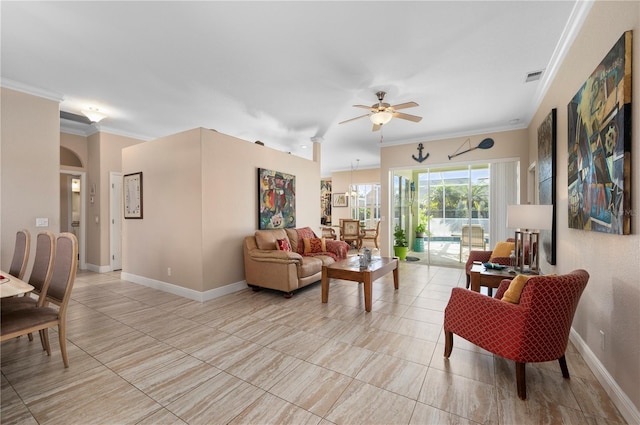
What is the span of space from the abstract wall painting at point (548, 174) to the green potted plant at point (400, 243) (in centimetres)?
296

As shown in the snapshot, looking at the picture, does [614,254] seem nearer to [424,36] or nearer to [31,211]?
[424,36]

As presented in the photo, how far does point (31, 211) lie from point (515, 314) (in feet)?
18.9

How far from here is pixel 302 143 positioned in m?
6.66

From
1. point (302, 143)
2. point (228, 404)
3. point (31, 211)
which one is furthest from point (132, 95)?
point (228, 404)

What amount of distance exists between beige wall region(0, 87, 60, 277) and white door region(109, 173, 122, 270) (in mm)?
1660

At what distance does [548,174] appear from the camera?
133 inches

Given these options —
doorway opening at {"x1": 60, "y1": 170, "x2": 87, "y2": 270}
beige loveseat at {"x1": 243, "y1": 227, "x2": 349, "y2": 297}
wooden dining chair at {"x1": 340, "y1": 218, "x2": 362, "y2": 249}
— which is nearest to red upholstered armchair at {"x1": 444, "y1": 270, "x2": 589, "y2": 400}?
beige loveseat at {"x1": 243, "y1": 227, "x2": 349, "y2": 297}

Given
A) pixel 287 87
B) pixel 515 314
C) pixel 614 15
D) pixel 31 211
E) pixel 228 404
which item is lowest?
pixel 228 404

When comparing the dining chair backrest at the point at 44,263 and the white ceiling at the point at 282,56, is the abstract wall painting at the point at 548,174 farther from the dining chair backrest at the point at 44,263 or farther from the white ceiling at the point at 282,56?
the dining chair backrest at the point at 44,263

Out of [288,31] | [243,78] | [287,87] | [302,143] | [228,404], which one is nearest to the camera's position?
[228,404]

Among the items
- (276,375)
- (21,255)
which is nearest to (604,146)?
(276,375)

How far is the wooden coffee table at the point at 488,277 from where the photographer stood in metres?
2.84

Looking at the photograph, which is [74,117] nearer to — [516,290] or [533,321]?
[516,290]

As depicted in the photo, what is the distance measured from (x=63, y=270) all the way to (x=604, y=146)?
4141 millimetres
